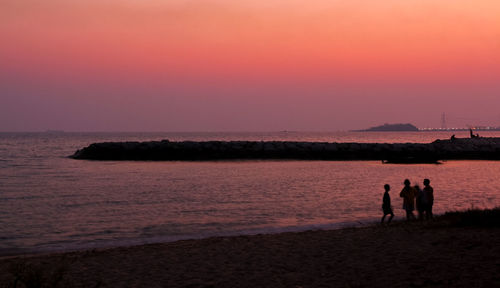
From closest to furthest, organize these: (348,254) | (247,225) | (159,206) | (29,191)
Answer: (348,254), (247,225), (159,206), (29,191)

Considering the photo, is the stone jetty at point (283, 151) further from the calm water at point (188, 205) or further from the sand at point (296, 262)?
the sand at point (296, 262)

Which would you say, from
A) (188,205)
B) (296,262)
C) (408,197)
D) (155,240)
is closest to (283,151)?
(188,205)

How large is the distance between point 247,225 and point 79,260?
5801 millimetres

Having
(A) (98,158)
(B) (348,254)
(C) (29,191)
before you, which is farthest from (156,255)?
(A) (98,158)

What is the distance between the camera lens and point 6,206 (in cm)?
1906

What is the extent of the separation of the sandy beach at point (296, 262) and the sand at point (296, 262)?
0.02 metres

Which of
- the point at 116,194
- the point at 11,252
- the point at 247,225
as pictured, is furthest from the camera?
the point at 116,194

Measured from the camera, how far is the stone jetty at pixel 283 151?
50938 millimetres

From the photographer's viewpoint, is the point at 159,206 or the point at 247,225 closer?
the point at 247,225

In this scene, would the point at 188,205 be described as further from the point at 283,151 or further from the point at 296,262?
the point at 283,151

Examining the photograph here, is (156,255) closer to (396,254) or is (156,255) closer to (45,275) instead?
(45,275)

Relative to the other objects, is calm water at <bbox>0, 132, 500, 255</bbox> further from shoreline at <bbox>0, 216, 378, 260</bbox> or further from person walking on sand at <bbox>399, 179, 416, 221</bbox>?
person walking on sand at <bbox>399, 179, 416, 221</bbox>

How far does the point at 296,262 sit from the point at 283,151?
4349 centimetres

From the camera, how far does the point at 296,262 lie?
9055 mm
